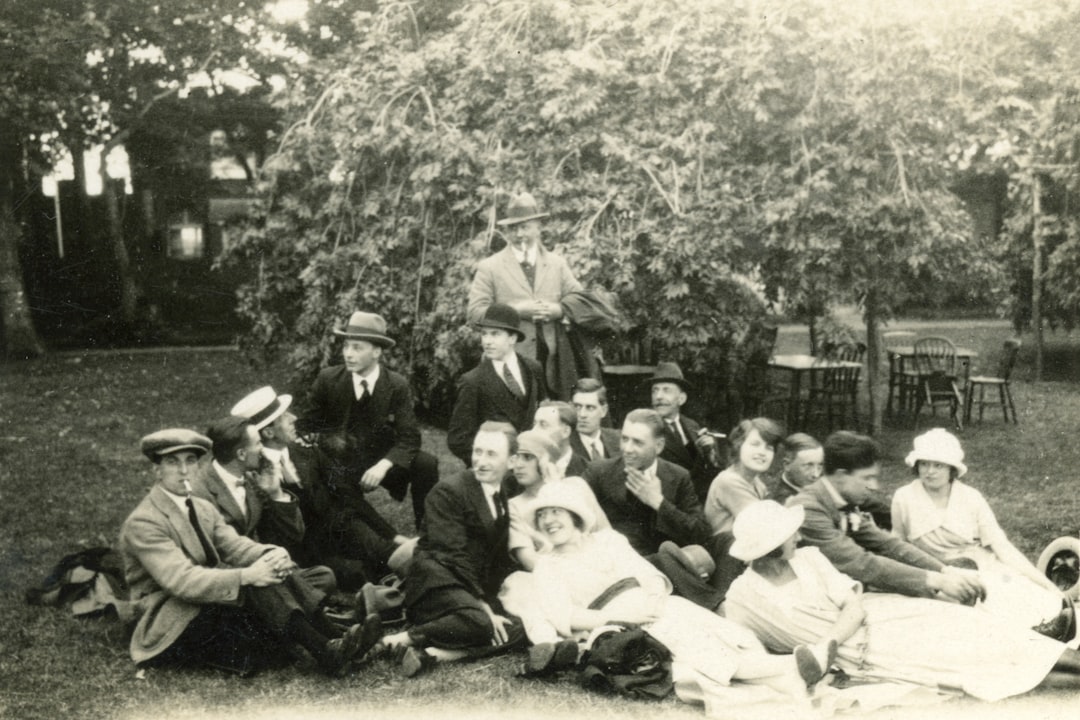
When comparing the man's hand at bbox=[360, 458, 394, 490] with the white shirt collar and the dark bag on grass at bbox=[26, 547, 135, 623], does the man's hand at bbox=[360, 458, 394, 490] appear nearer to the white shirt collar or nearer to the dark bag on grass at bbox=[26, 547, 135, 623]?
the white shirt collar

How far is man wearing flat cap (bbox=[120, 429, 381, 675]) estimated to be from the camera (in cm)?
442

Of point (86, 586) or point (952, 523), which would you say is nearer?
point (952, 523)

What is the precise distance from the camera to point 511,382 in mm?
6254

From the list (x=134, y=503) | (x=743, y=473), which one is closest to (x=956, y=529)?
(x=743, y=473)

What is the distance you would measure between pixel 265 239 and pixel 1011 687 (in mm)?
8067

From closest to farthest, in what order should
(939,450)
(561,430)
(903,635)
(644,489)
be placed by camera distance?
(903,635) < (939,450) < (644,489) < (561,430)

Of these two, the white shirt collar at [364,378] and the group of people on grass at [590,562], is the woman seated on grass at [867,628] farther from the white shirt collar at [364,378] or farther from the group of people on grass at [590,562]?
the white shirt collar at [364,378]

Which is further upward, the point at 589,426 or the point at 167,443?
the point at 167,443

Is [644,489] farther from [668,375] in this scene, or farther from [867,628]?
[867,628]

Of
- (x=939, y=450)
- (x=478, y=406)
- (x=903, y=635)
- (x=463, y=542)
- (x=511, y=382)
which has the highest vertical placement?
(x=511, y=382)

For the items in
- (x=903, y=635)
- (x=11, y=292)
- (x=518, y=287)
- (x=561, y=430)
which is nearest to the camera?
(x=903, y=635)

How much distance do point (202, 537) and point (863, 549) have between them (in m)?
2.93

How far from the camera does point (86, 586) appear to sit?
18.0ft

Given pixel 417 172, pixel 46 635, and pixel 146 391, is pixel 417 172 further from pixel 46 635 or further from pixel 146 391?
pixel 146 391
